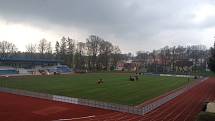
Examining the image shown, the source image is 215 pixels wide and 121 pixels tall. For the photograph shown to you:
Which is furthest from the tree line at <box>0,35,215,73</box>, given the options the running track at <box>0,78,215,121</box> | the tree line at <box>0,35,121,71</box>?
the running track at <box>0,78,215,121</box>

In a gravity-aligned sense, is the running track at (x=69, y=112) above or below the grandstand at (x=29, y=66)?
below

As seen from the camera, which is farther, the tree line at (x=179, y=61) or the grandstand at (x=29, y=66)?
the tree line at (x=179, y=61)

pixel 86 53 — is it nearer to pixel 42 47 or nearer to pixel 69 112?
pixel 42 47

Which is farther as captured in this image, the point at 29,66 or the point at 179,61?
the point at 179,61

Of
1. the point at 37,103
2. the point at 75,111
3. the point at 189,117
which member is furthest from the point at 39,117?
the point at 189,117

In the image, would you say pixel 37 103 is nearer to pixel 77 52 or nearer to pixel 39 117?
pixel 39 117

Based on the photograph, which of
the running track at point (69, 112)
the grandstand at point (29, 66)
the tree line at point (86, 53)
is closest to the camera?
the running track at point (69, 112)

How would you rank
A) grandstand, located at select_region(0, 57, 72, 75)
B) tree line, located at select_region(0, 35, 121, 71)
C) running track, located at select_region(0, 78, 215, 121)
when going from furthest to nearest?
1. tree line, located at select_region(0, 35, 121, 71)
2. grandstand, located at select_region(0, 57, 72, 75)
3. running track, located at select_region(0, 78, 215, 121)

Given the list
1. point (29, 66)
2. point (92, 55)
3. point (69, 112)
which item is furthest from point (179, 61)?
point (69, 112)

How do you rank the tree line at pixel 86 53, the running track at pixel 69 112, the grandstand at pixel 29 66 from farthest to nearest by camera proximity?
the tree line at pixel 86 53, the grandstand at pixel 29 66, the running track at pixel 69 112

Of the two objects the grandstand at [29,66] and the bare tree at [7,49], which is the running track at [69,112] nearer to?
the grandstand at [29,66]

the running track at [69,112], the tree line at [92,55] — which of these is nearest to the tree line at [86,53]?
the tree line at [92,55]

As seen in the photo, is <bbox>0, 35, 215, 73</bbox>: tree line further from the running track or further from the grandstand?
the running track

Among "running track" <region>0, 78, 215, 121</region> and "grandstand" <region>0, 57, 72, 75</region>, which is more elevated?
"grandstand" <region>0, 57, 72, 75</region>
